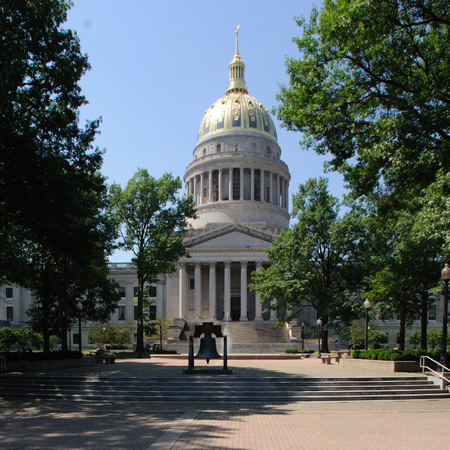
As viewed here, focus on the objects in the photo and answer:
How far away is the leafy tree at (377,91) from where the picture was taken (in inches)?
738

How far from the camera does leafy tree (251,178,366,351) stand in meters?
42.5

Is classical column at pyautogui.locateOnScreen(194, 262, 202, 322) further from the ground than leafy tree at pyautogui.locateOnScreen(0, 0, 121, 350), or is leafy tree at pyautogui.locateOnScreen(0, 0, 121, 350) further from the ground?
leafy tree at pyautogui.locateOnScreen(0, 0, 121, 350)

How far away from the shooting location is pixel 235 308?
72875 mm

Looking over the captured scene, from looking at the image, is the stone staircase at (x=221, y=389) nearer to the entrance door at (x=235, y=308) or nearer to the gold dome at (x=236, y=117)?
the entrance door at (x=235, y=308)

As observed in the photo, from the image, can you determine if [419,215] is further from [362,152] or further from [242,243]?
[242,243]

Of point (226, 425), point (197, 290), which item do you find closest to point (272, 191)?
point (197, 290)

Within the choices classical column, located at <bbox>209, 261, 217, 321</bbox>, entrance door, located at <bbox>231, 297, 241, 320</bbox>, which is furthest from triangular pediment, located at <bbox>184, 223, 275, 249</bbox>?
entrance door, located at <bbox>231, 297, 241, 320</bbox>

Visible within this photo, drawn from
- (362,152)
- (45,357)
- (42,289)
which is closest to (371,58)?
(362,152)

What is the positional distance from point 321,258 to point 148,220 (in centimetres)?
1552

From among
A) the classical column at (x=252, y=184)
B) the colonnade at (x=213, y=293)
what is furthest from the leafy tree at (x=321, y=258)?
the classical column at (x=252, y=184)

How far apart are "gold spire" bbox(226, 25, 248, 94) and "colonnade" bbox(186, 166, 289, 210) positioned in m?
20.9

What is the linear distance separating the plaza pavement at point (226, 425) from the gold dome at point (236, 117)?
259 ft

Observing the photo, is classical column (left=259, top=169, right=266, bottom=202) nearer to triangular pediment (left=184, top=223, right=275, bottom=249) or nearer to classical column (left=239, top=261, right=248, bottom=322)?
triangular pediment (left=184, top=223, right=275, bottom=249)

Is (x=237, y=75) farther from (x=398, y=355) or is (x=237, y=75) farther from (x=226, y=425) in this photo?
(x=226, y=425)
